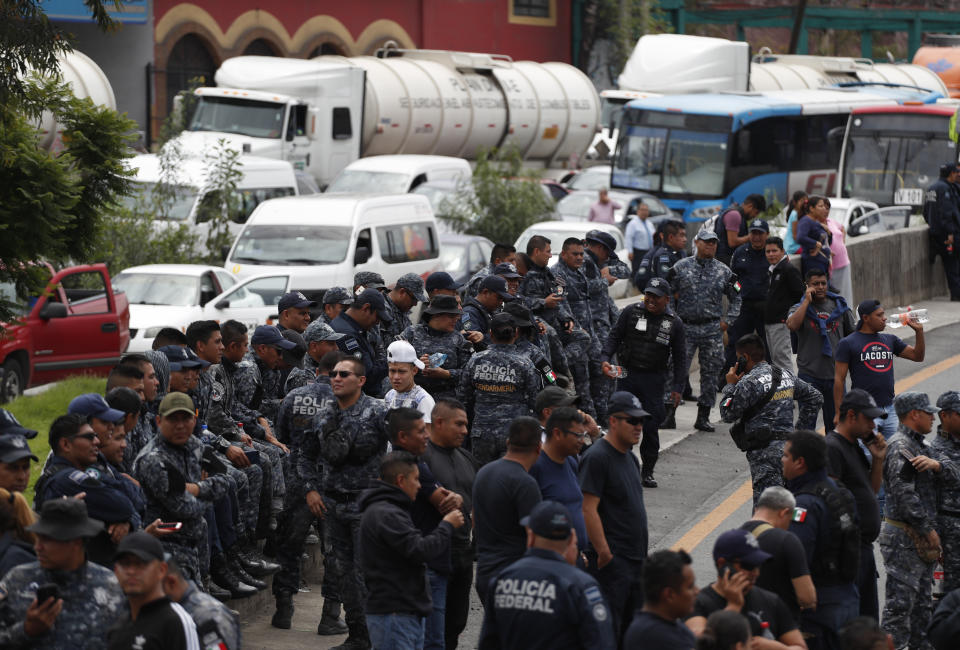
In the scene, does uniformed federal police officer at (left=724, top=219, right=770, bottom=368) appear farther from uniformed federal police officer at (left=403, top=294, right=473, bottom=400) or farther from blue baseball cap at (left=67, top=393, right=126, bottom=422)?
blue baseball cap at (left=67, top=393, right=126, bottom=422)

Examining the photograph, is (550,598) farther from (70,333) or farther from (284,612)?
(70,333)

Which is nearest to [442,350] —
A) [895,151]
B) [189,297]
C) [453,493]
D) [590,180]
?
[453,493]

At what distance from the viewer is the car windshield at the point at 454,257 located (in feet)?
73.4

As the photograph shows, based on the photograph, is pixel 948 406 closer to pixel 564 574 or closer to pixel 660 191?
pixel 564 574

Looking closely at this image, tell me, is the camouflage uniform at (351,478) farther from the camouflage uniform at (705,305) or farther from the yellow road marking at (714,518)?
the camouflage uniform at (705,305)

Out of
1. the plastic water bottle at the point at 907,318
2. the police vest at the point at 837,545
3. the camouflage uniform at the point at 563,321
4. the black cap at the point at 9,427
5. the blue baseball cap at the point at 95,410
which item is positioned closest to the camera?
the black cap at the point at 9,427

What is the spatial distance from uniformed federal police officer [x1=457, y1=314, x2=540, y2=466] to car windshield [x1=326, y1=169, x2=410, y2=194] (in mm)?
18907

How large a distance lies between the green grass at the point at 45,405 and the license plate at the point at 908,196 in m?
18.8

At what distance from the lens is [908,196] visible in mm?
29953

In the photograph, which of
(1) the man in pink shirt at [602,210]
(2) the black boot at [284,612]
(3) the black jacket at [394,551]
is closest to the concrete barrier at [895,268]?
(1) the man in pink shirt at [602,210]

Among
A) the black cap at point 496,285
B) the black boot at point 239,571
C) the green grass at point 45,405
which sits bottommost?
the green grass at point 45,405

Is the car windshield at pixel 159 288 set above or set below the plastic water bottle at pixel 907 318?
below

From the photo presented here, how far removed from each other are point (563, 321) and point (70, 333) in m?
7.62

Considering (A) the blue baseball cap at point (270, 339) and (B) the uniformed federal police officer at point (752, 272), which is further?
(B) the uniformed federal police officer at point (752, 272)
